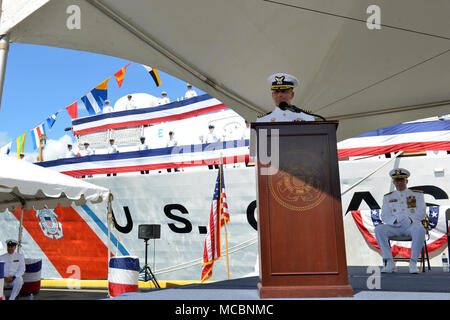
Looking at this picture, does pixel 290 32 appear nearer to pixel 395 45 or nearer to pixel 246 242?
pixel 395 45

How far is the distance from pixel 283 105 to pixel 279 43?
2190 mm

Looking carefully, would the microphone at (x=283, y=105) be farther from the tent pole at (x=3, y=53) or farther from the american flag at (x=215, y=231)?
the american flag at (x=215, y=231)

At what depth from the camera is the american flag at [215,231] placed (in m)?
6.97

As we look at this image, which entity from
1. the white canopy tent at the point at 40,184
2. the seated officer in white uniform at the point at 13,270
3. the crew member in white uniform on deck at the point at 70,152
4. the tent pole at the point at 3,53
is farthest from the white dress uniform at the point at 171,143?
the tent pole at the point at 3,53

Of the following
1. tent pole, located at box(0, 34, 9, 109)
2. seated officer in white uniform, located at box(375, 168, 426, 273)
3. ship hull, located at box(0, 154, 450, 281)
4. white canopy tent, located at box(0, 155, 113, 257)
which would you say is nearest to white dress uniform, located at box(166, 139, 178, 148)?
ship hull, located at box(0, 154, 450, 281)

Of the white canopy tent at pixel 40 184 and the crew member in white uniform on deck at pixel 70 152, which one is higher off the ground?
the crew member in white uniform on deck at pixel 70 152

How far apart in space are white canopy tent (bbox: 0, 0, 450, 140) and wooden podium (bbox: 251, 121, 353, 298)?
212cm

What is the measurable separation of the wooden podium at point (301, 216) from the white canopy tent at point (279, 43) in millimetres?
2115

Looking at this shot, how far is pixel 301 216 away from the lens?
202cm

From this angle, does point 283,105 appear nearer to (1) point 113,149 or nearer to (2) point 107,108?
(1) point 113,149

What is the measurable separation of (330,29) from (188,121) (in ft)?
26.0

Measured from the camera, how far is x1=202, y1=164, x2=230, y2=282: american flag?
6.97 meters

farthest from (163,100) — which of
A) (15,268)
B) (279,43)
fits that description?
(279,43)
